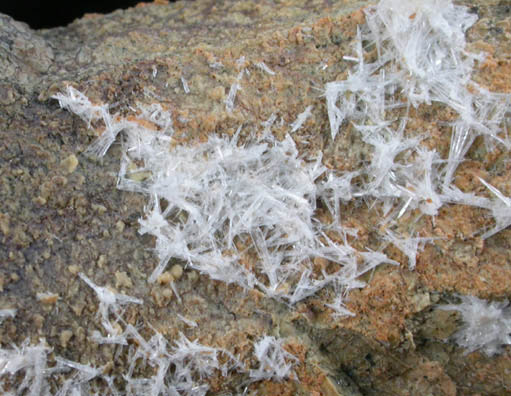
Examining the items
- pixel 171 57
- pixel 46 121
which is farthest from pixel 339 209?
pixel 46 121

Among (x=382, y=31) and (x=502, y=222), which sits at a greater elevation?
(x=382, y=31)

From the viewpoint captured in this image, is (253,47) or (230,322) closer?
(230,322)

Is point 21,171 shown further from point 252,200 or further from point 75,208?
point 252,200

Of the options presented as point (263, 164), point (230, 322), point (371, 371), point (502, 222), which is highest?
point (263, 164)

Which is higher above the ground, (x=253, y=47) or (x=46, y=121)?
(x=253, y=47)

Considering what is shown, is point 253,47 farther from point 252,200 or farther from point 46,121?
point 46,121

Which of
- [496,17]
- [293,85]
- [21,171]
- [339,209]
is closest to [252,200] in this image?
[339,209]
